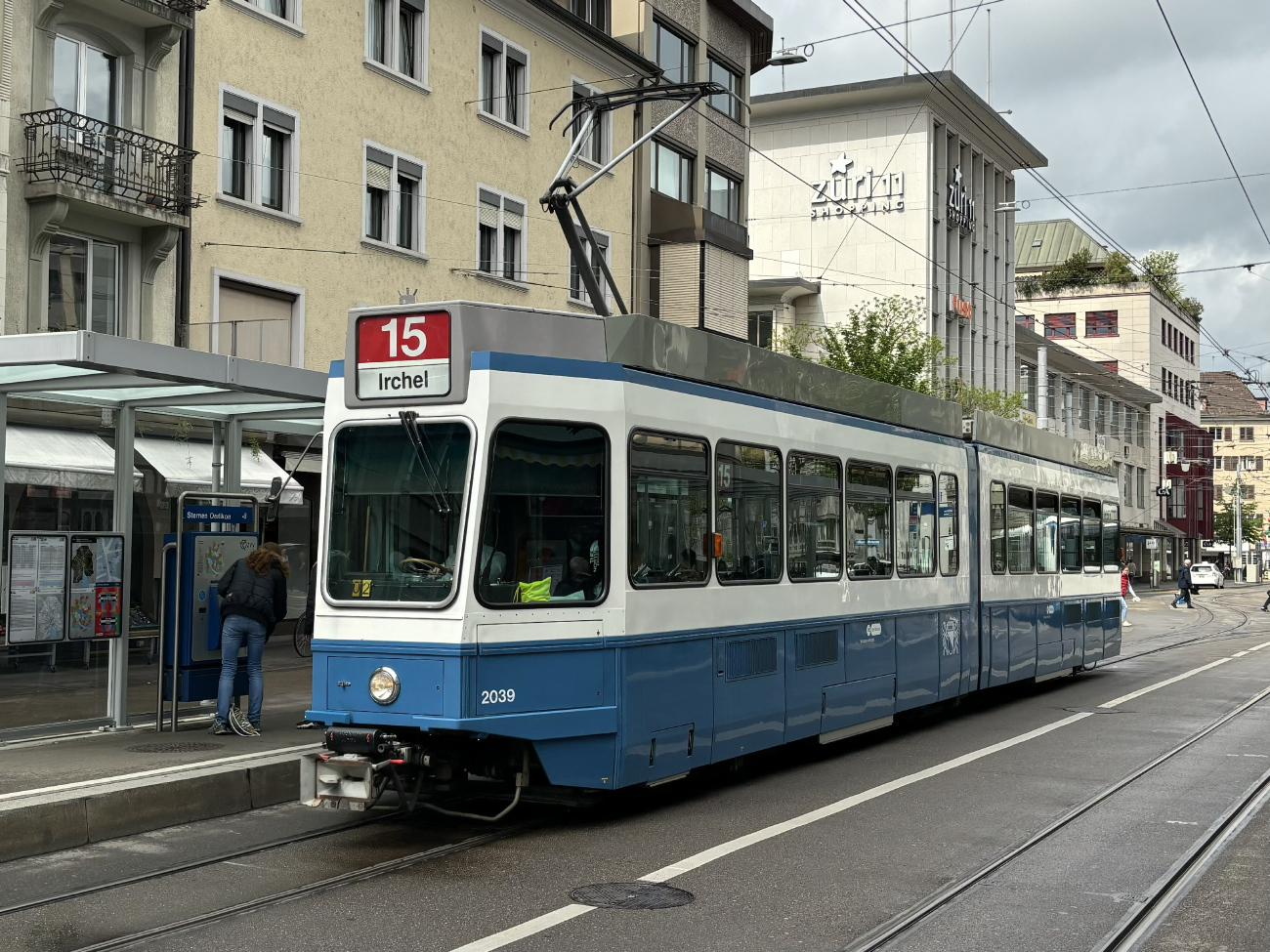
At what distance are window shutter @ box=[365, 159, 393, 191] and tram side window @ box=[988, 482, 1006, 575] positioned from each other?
1233 cm

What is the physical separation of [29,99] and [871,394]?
11491mm

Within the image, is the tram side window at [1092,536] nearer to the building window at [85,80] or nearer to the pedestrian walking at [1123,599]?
the pedestrian walking at [1123,599]

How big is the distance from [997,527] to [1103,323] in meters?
67.8

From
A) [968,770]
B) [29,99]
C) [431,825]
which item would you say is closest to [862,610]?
[968,770]

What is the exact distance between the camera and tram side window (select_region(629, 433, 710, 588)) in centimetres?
918

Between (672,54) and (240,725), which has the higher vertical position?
(672,54)

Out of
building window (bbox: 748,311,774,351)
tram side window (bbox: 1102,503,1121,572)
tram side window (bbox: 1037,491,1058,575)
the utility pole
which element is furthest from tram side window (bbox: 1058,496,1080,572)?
the utility pole

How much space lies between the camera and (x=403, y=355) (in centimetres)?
879

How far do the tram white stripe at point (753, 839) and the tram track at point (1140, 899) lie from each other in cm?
130

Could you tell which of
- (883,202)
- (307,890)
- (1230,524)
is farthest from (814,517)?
(1230,524)

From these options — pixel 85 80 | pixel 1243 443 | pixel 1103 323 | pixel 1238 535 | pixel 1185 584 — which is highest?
pixel 1103 323

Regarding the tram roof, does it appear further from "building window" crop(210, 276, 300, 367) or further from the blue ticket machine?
"building window" crop(210, 276, 300, 367)

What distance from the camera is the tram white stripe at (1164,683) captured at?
56.1 feet

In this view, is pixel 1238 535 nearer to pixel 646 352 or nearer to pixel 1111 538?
pixel 1111 538
